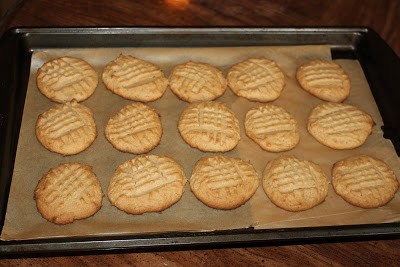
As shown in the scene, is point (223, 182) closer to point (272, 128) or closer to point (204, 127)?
point (204, 127)

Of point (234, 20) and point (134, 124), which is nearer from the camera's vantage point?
point (134, 124)

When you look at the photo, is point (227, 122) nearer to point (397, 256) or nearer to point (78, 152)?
point (78, 152)

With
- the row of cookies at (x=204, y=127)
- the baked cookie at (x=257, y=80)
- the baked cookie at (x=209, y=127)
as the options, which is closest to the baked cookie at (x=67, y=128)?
the row of cookies at (x=204, y=127)

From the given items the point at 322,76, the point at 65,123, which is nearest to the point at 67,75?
the point at 65,123

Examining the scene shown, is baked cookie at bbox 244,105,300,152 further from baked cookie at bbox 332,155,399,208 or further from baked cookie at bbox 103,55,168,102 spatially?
baked cookie at bbox 103,55,168,102

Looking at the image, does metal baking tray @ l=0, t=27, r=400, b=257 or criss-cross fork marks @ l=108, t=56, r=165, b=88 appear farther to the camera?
criss-cross fork marks @ l=108, t=56, r=165, b=88

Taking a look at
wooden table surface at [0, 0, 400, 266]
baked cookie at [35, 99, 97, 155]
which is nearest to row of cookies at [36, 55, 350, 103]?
baked cookie at [35, 99, 97, 155]

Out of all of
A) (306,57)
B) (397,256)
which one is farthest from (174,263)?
(306,57)

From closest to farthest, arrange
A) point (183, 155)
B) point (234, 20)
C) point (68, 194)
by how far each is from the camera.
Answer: point (68, 194) < point (183, 155) < point (234, 20)
